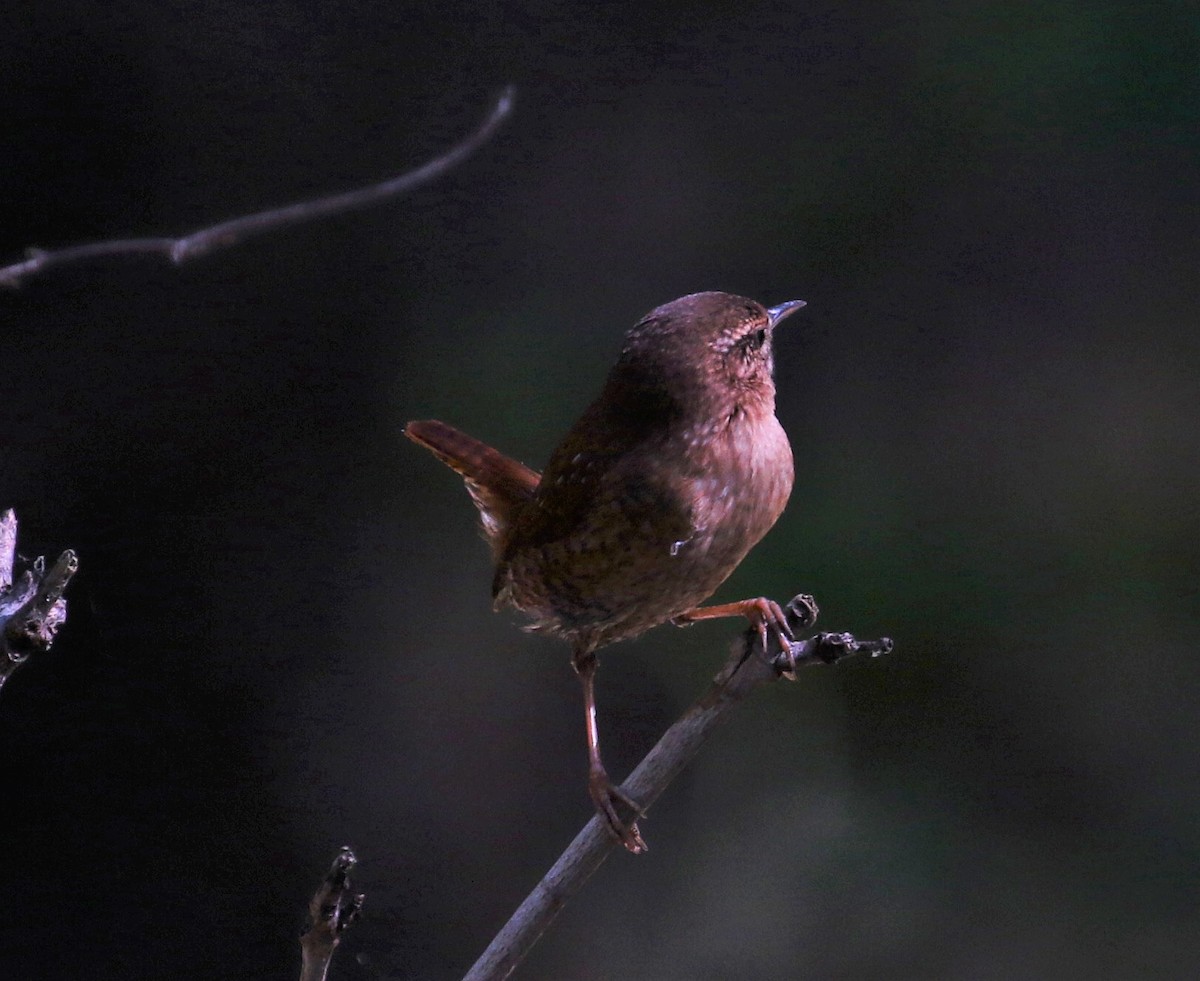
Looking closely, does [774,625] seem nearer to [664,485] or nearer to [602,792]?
[664,485]

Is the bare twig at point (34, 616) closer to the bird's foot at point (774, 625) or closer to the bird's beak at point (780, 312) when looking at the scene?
the bird's foot at point (774, 625)

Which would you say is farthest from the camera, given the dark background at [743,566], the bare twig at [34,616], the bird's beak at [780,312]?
the dark background at [743,566]

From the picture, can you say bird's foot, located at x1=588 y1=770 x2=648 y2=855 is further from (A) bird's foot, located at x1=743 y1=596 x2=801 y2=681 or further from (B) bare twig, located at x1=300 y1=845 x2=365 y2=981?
(B) bare twig, located at x1=300 y1=845 x2=365 y2=981

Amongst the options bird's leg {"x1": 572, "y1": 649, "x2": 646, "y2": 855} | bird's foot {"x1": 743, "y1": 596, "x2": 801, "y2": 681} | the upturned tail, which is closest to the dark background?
the upturned tail

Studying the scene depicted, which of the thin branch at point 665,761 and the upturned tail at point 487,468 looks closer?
the thin branch at point 665,761

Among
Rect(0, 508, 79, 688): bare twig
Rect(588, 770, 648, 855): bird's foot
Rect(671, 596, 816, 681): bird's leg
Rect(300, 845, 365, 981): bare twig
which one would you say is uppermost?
Rect(0, 508, 79, 688): bare twig

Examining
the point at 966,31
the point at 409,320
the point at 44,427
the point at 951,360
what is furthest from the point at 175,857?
the point at 966,31

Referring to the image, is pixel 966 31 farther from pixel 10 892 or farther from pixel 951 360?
pixel 10 892

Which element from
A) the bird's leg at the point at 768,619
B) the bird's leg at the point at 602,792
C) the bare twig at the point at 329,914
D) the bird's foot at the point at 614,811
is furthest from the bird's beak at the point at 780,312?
the bare twig at the point at 329,914

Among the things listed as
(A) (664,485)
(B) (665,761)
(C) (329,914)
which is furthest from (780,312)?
(C) (329,914)
